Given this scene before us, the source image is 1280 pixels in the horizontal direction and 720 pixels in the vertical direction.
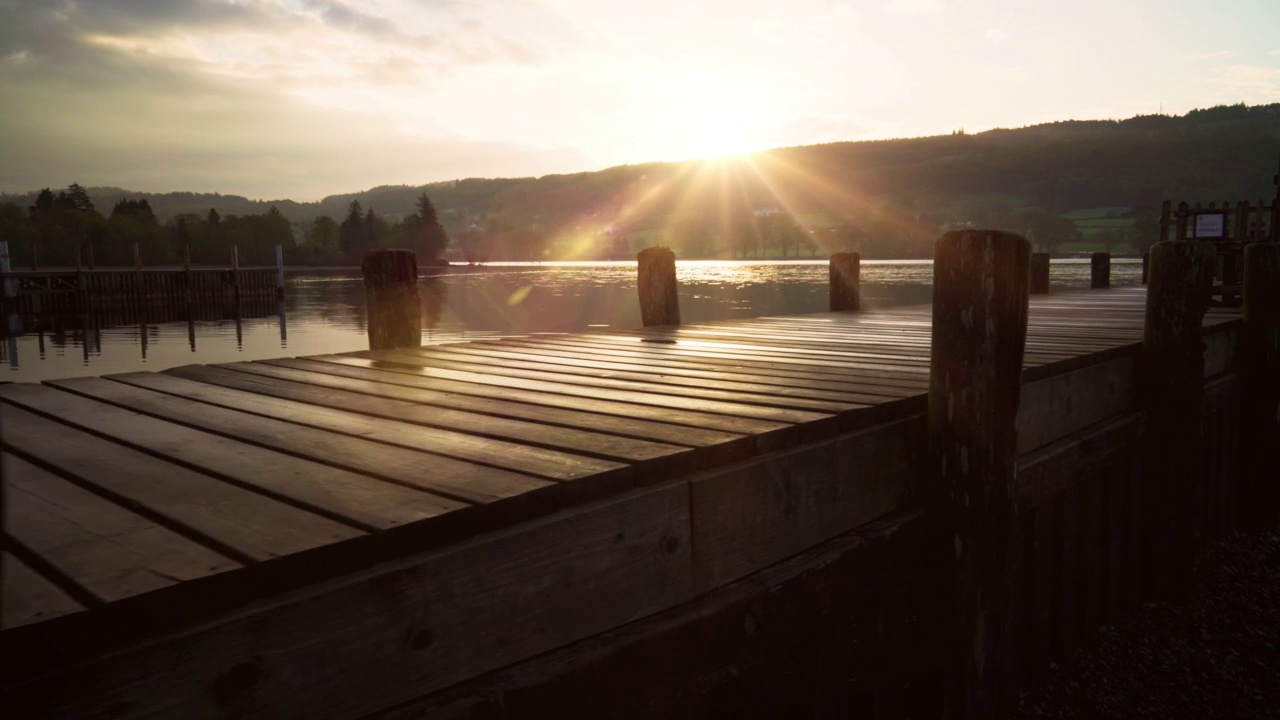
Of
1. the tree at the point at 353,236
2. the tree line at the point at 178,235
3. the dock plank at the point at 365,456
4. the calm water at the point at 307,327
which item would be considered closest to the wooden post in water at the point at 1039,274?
the dock plank at the point at 365,456

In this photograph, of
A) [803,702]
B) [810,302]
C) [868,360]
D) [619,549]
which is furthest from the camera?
[810,302]

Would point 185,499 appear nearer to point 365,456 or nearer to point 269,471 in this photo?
point 269,471

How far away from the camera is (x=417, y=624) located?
1945 mm

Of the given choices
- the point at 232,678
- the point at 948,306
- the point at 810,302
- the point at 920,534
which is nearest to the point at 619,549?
the point at 232,678

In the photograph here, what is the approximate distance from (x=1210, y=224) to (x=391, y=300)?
18.1 m

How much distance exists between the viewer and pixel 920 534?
374 cm

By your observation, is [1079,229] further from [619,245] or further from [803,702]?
[803,702]

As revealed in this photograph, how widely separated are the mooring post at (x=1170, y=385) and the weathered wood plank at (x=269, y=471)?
5.98 meters

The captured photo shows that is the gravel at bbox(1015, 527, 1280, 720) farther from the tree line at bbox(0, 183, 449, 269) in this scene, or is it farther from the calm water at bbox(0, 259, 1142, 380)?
the tree line at bbox(0, 183, 449, 269)

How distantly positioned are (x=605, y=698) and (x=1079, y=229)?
147 meters

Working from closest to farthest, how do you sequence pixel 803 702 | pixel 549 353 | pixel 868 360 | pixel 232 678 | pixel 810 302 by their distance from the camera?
pixel 232 678 < pixel 803 702 < pixel 868 360 < pixel 549 353 < pixel 810 302

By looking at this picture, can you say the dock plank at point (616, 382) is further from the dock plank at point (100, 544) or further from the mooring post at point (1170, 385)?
the mooring post at point (1170, 385)

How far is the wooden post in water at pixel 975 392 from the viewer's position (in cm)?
372

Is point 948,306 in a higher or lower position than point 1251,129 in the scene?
lower
